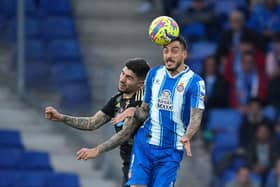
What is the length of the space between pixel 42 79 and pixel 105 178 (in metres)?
1.31

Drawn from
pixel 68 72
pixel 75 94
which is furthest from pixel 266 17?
pixel 75 94

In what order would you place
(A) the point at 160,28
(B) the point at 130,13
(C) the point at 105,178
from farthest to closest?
(B) the point at 130,13
(C) the point at 105,178
(A) the point at 160,28

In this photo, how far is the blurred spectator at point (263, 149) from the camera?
15.6 m

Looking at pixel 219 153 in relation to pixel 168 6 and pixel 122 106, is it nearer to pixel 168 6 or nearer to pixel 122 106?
pixel 168 6

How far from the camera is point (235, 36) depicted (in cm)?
1678

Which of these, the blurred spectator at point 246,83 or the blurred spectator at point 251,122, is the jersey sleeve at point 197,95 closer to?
the blurred spectator at point 251,122

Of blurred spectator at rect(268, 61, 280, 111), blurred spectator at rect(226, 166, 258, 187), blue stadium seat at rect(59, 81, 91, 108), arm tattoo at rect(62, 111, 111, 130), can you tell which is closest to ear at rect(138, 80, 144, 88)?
arm tattoo at rect(62, 111, 111, 130)

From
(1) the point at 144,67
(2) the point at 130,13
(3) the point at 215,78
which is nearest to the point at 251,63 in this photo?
(3) the point at 215,78

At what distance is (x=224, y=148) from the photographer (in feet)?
51.9

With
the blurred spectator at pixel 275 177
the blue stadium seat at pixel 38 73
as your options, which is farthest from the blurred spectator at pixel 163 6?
the blurred spectator at pixel 275 177

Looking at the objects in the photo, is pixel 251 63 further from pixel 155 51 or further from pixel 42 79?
pixel 42 79

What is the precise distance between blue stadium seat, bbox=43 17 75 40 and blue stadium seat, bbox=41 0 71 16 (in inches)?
3.6

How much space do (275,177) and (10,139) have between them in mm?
2969

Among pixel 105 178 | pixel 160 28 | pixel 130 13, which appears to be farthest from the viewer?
pixel 130 13
